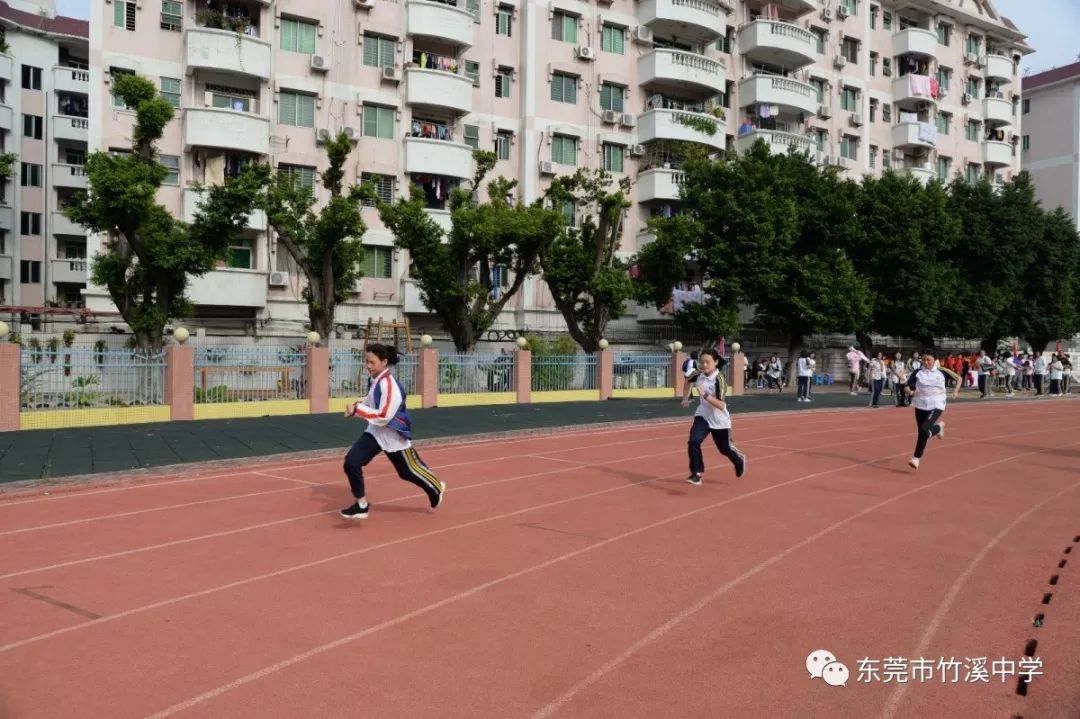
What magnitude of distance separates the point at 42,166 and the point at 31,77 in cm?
385

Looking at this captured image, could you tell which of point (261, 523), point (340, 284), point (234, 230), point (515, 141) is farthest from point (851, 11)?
point (261, 523)

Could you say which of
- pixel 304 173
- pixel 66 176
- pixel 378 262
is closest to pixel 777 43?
pixel 378 262

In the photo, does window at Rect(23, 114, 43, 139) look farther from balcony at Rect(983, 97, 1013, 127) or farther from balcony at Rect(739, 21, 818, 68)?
balcony at Rect(983, 97, 1013, 127)

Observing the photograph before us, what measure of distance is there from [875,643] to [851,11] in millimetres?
43053

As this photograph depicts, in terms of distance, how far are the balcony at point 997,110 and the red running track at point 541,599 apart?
4341cm

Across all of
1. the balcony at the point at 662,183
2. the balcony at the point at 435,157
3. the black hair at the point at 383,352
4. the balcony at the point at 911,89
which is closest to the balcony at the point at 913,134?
the balcony at the point at 911,89

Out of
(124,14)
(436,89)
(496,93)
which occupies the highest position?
(124,14)

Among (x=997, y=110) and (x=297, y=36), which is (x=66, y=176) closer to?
(x=297, y=36)

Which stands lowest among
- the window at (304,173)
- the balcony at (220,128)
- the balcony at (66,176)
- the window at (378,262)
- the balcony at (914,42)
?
the window at (378,262)

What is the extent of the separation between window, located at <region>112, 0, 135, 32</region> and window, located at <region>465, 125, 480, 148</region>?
10983 millimetres

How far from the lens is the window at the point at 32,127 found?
37.3 meters

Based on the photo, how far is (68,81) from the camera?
122 ft

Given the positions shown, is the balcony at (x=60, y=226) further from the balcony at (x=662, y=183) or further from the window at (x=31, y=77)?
the balcony at (x=662, y=183)

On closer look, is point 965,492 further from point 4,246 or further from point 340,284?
point 4,246
